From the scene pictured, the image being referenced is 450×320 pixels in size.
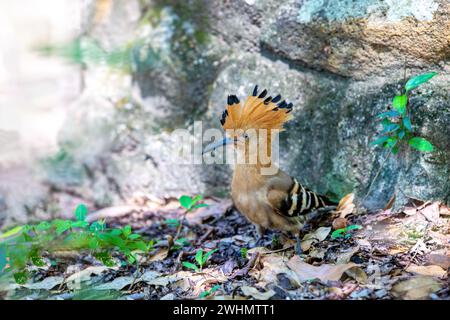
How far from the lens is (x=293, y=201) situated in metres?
4.36

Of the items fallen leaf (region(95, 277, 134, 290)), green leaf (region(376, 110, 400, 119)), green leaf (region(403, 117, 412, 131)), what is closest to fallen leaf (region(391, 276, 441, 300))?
green leaf (region(403, 117, 412, 131))

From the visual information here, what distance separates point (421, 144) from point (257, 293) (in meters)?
1.51

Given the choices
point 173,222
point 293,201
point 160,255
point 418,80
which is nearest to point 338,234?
point 293,201

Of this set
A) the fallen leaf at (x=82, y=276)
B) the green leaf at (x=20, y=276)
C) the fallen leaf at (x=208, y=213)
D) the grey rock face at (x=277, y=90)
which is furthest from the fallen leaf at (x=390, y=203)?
the green leaf at (x=20, y=276)

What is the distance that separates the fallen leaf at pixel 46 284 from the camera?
4.00 m

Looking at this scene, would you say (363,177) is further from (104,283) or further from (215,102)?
(104,283)

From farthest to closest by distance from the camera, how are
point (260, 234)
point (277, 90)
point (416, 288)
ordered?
point (277, 90)
point (260, 234)
point (416, 288)

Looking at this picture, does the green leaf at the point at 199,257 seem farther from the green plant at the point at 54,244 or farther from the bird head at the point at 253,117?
the bird head at the point at 253,117

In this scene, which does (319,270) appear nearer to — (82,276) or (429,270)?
(429,270)

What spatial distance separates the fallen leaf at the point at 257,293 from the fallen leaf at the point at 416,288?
25.9 inches

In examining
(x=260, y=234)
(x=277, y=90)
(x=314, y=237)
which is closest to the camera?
(x=314, y=237)

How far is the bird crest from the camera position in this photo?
173 inches
